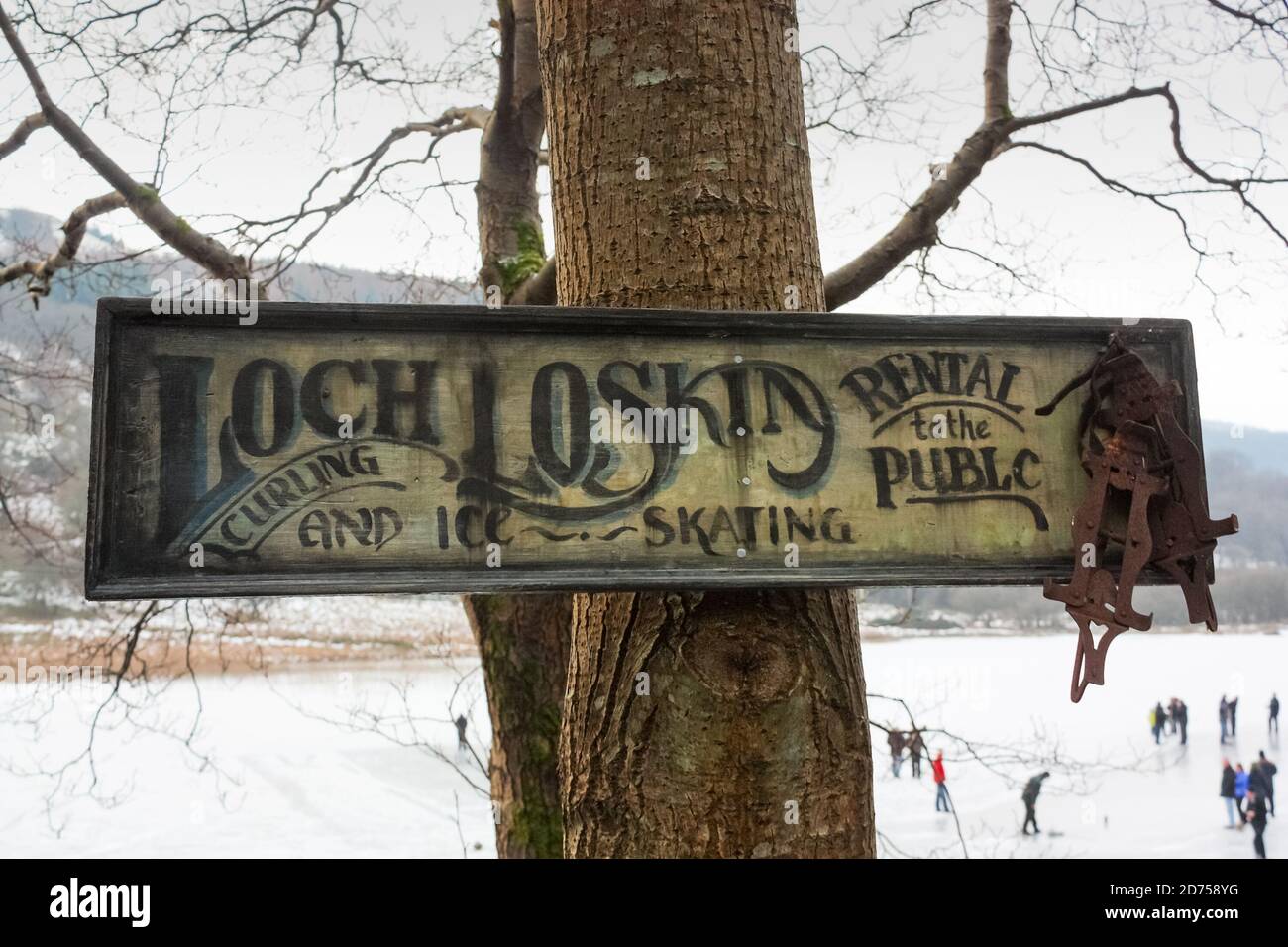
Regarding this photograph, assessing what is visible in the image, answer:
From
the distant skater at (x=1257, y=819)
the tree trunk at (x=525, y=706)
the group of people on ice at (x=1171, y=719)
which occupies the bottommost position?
the distant skater at (x=1257, y=819)

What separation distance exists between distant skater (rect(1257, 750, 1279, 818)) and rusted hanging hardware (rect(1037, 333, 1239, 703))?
5465 millimetres

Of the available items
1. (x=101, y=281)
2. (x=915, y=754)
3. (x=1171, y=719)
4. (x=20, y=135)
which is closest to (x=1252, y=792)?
(x=1171, y=719)

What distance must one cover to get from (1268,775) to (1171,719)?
0.60 metres

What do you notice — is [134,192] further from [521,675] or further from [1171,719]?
[1171,719]

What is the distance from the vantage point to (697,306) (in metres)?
1.02

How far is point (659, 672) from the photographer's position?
0.95 m

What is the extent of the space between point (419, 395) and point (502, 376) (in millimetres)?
86

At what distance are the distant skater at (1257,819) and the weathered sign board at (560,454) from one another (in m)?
5.33

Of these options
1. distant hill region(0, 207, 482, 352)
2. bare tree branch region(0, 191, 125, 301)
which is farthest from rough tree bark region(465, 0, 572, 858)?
bare tree branch region(0, 191, 125, 301)

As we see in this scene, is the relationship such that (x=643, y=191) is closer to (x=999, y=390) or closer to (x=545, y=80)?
(x=545, y=80)

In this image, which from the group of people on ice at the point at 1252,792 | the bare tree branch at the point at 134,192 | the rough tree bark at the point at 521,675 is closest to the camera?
the rough tree bark at the point at 521,675

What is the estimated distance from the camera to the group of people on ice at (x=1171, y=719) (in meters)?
5.75

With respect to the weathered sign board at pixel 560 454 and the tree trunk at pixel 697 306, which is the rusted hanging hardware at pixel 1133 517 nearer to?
the weathered sign board at pixel 560 454

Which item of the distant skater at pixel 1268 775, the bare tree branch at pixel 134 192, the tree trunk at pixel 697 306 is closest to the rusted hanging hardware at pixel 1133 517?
the tree trunk at pixel 697 306
